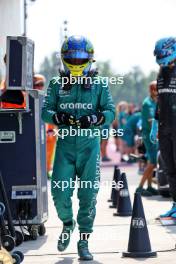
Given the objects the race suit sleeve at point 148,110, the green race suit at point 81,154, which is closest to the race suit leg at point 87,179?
the green race suit at point 81,154

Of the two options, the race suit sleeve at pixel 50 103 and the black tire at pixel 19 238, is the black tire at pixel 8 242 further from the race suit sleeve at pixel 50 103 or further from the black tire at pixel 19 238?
the race suit sleeve at pixel 50 103

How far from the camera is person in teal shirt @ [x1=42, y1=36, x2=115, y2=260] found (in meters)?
9.20

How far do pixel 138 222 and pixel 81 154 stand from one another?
830mm

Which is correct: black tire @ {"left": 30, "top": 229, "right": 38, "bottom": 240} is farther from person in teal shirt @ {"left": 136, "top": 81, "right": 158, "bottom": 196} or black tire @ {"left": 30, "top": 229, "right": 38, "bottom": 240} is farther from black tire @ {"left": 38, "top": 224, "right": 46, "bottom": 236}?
person in teal shirt @ {"left": 136, "top": 81, "right": 158, "bottom": 196}

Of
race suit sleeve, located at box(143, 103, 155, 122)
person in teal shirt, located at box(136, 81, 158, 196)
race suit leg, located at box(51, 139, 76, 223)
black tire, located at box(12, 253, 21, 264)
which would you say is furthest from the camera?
race suit sleeve, located at box(143, 103, 155, 122)

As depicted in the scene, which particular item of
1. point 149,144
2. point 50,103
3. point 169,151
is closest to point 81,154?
point 50,103

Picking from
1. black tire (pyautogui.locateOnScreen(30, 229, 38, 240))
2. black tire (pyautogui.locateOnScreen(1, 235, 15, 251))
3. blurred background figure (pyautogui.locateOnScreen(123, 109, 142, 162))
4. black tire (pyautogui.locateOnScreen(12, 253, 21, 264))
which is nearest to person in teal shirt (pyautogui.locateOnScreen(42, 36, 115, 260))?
black tire (pyautogui.locateOnScreen(1, 235, 15, 251))

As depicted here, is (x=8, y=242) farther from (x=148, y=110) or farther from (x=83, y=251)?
(x=148, y=110)

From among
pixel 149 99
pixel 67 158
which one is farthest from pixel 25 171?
pixel 149 99

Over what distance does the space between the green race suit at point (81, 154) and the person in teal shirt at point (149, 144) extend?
5.66m

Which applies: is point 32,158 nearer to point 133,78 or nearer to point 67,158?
point 67,158

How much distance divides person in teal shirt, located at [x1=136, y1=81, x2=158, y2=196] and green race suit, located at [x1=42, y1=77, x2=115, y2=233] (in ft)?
18.6

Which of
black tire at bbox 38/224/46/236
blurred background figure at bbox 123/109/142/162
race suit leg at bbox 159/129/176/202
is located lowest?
blurred background figure at bbox 123/109/142/162

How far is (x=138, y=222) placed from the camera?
934 cm
